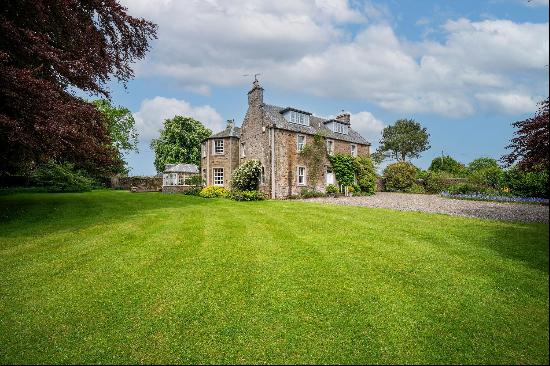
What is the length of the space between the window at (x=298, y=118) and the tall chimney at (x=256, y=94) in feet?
11.6

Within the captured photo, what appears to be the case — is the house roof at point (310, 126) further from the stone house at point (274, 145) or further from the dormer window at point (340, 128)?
the dormer window at point (340, 128)

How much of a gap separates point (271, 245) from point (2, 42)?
483 inches

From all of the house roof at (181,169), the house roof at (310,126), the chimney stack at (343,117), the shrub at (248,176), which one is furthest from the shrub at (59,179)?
the chimney stack at (343,117)

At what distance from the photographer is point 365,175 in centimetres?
3634

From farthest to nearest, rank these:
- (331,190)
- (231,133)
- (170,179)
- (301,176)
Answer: (170,179), (231,133), (331,190), (301,176)

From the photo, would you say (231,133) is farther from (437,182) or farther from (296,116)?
(437,182)

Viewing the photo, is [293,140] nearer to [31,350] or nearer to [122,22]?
[122,22]

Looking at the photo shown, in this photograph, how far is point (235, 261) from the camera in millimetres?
8547

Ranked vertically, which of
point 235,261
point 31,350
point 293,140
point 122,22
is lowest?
point 31,350

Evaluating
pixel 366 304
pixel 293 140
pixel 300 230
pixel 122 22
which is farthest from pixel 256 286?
pixel 293 140

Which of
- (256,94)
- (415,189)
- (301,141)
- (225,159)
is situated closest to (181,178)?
(225,159)

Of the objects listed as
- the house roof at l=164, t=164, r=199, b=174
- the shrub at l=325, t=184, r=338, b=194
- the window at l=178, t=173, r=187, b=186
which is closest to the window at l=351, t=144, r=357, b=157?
the shrub at l=325, t=184, r=338, b=194

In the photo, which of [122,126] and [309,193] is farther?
[122,126]

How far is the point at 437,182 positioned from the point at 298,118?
17009 millimetres
